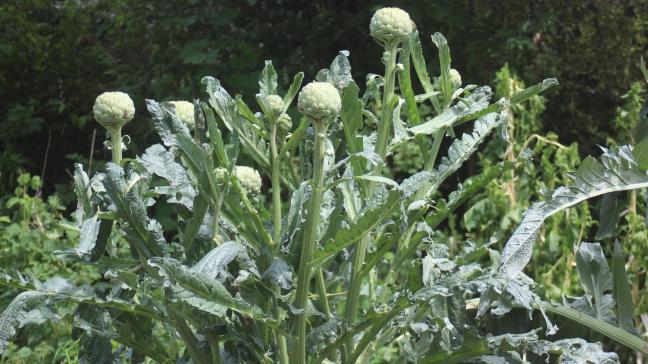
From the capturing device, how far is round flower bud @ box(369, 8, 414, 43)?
1717mm

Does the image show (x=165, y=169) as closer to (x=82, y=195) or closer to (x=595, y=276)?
(x=82, y=195)

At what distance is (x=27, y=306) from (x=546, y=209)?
0.98 m

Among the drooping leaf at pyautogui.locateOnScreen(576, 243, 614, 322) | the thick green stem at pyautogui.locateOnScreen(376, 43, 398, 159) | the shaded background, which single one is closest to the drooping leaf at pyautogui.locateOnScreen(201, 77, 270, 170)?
the thick green stem at pyautogui.locateOnScreen(376, 43, 398, 159)

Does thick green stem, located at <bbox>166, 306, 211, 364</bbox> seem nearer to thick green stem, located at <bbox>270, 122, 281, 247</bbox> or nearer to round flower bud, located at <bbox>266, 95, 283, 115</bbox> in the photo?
thick green stem, located at <bbox>270, 122, 281, 247</bbox>

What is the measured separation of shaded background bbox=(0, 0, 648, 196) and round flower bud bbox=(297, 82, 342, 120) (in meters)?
2.86

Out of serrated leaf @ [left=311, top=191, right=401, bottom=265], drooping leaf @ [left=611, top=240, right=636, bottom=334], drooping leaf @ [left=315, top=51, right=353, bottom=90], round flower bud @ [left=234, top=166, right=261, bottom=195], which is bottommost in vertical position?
drooping leaf @ [left=611, top=240, right=636, bottom=334]

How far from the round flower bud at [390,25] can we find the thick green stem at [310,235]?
0.93ft

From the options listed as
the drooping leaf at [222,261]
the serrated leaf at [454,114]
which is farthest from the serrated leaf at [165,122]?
the serrated leaf at [454,114]

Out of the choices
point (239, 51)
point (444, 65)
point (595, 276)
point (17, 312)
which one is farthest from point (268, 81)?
point (239, 51)

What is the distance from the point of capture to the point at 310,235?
159 cm

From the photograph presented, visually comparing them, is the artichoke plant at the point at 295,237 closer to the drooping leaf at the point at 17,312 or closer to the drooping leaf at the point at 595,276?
the drooping leaf at the point at 17,312

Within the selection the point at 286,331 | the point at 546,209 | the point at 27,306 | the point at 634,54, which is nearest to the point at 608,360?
the point at 546,209

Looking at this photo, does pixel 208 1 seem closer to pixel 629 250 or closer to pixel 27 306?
pixel 629 250

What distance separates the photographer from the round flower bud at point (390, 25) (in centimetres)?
172
